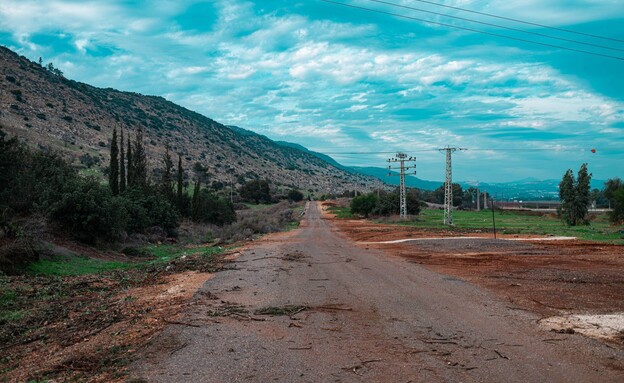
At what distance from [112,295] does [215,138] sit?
136m

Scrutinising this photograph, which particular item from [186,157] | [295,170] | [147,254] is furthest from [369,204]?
[295,170]

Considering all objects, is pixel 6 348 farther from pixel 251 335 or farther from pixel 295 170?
pixel 295 170

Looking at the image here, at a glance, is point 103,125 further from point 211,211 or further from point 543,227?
point 543,227

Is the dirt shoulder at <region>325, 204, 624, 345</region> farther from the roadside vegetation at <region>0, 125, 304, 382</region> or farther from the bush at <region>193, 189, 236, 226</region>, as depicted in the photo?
the bush at <region>193, 189, 236, 226</region>

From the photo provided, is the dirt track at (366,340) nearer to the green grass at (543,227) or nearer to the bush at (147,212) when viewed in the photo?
the green grass at (543,227)

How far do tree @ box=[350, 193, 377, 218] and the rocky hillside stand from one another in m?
31.4

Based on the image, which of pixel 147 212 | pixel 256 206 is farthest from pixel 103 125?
pixel 147 212

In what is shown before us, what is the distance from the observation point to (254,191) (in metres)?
98.0

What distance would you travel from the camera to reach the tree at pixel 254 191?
96562 millimetres

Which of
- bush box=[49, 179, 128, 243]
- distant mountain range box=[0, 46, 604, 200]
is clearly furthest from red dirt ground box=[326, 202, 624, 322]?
distant mountain range box=[0, 46, 604, 200]

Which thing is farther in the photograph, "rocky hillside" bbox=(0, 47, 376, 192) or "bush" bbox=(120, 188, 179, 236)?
"rocky hillside" bbox=(0, 47, 376, 192)

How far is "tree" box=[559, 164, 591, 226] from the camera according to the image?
5272 cm

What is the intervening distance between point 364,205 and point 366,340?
76213 mm

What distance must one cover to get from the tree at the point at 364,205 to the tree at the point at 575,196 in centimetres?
3183
